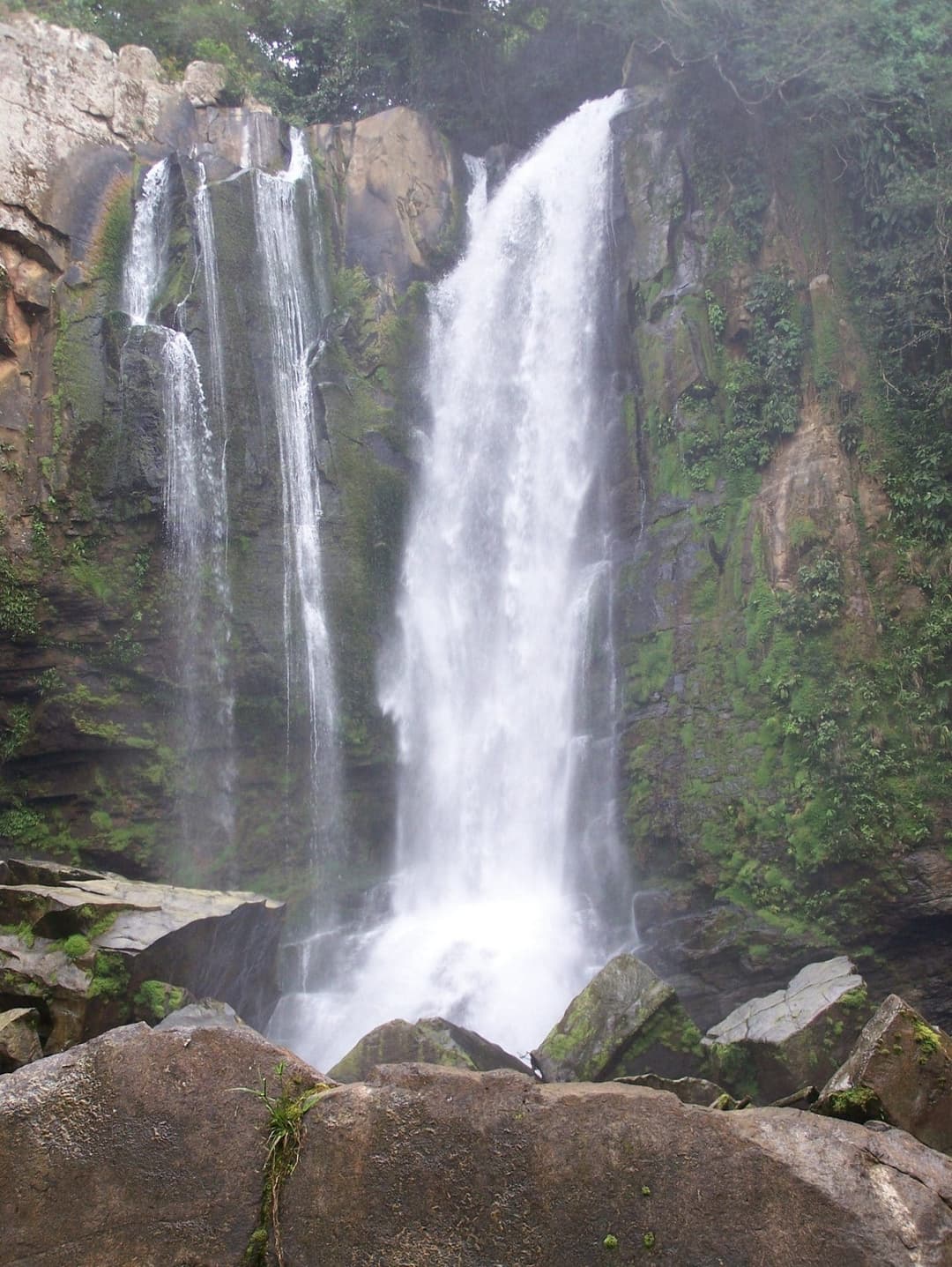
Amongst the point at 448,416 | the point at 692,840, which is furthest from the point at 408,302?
the point at 692,840

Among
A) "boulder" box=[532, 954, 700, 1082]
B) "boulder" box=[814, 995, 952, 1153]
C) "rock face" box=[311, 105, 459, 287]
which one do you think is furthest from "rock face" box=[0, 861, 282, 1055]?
"rock face" box=[311, 105, 459, 287]

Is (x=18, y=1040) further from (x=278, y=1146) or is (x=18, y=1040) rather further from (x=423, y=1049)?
(x=278, y=1146)

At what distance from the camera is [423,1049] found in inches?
332

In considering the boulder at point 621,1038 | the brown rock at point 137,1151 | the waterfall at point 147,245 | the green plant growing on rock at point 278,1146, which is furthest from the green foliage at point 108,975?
the waterfall at point 147,245

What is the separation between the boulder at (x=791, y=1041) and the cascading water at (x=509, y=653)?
Result: 348 centimetres

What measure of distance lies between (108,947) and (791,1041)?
655cm

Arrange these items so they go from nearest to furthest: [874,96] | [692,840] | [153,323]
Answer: [692,840] < [874,96] < [153,323]

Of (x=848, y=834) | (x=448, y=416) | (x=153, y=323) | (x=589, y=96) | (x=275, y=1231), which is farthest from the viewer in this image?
(x=589, y=96)

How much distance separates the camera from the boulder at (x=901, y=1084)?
15.9 feet

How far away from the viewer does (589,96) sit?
20.5 metres

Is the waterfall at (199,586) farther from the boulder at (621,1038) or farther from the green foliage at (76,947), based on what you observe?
the boulder at (621,1038)

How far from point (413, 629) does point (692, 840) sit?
6604mm

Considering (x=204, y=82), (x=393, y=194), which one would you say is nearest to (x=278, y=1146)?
(x=393, y=194)

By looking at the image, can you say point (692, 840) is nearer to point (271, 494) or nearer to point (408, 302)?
point (271, 494)
